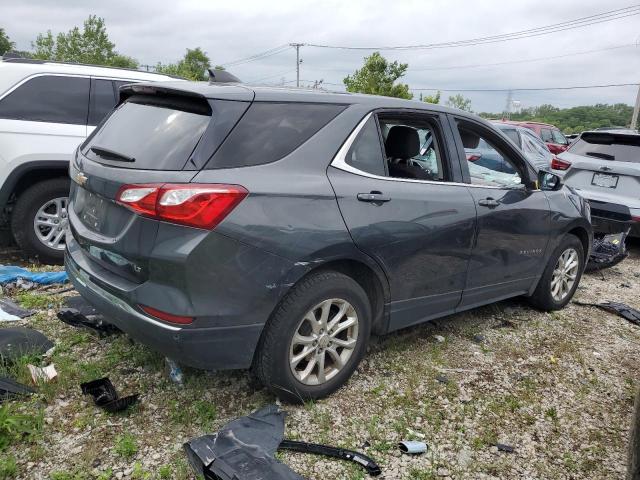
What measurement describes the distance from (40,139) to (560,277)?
5.20 m

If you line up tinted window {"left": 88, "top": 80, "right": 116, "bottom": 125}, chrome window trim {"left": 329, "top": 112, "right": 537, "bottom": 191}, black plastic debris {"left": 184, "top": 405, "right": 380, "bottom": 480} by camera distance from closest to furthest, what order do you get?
black plastic debris {"left": 184, "top": 405, "right": 380, "bottom": 480}, chrome window trim {"left": 329, "top": 112, "right": 537, "bottom": 191}, tinted window {"left": 88, "top": 80, "right": 116, "bottom": 125}

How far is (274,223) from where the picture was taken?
2631 mm

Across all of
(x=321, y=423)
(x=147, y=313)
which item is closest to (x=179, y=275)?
(x=147, y=313)

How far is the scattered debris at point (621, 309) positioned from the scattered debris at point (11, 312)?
5.14 m

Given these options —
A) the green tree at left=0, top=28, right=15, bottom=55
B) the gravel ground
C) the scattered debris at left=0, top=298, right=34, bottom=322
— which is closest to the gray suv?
the gravel ground

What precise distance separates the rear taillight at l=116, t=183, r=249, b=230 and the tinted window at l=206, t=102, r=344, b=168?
6.4 inches

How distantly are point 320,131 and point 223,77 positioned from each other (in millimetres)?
822

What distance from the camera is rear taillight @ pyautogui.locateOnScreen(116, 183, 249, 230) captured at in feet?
8.05

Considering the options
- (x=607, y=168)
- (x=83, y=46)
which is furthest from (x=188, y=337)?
(x=83, y=46)

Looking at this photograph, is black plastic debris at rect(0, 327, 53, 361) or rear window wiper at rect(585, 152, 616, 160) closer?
black plastic debris at rect(0, 327, 53, 361)

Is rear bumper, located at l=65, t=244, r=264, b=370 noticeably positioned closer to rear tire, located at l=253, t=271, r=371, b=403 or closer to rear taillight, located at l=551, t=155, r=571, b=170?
rear tire, located at l=253, t=271, r=371, b=403

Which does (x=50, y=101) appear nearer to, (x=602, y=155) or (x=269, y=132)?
(x=269, y=132)

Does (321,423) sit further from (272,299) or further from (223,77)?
(223,77)

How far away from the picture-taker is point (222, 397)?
10.2 ft
